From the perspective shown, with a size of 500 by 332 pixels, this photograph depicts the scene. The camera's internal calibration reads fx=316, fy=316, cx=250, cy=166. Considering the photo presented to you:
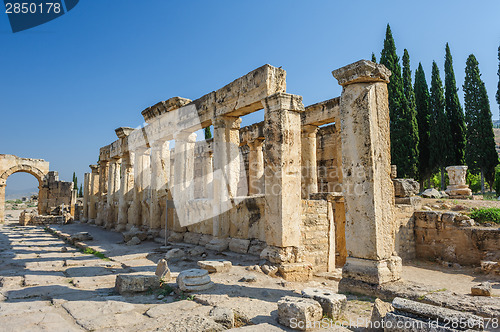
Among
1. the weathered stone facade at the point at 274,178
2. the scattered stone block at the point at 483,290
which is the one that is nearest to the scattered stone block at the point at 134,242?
the weathered stone facade at the point at 274,178

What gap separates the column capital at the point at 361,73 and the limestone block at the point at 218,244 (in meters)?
5.36

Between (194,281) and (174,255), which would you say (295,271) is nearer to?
(194,281)

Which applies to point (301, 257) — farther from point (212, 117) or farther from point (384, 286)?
point (212, 117)

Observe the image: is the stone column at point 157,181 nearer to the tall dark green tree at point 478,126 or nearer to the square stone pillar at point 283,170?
the square stone pillar at point 283,170

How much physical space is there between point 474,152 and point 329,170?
1880cm

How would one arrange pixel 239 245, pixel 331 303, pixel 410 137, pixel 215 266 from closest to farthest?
pixel 331 303 < pixel 215 266 < pixel 239 245 < pixel 410 137

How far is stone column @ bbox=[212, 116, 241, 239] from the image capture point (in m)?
9.11

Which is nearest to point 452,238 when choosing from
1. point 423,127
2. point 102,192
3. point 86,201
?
point 102,192

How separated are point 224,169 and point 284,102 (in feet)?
9.61

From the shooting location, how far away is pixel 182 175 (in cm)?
1138

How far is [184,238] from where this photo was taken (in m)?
10.6

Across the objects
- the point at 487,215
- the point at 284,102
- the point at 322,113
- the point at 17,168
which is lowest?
the point at 487,215

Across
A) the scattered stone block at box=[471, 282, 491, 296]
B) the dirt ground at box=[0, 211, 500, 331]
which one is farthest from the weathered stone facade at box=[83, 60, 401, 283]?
the scattered stone block at box=[471, 282, 491, 296]

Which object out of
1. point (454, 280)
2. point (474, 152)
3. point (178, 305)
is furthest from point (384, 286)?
point (474, 152)
